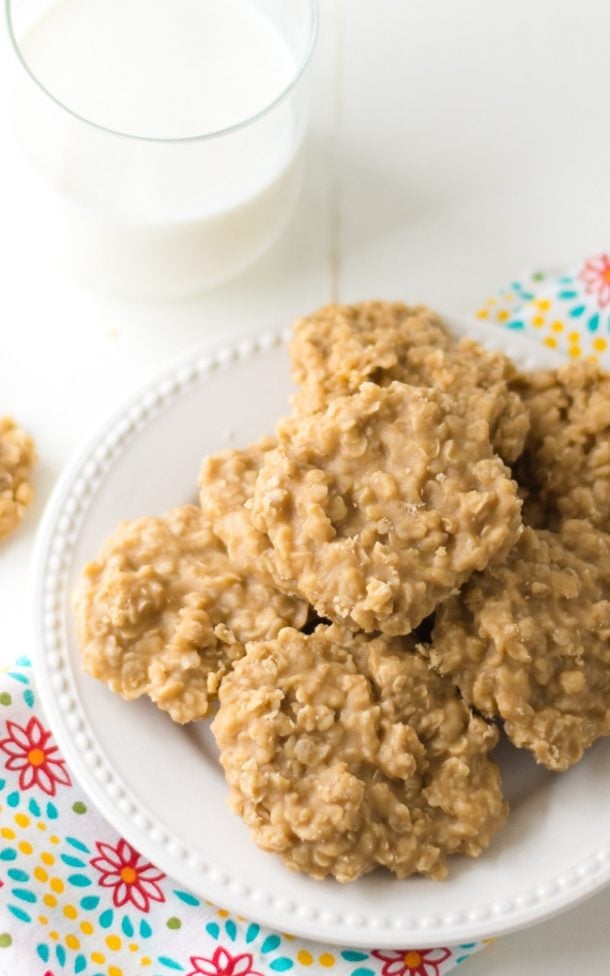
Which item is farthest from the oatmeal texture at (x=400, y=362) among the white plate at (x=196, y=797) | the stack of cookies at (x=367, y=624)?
the white plate at (x=196, y=797)

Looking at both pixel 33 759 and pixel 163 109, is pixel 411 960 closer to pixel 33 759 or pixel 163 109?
pixel 33 759

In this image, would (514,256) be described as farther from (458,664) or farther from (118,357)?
(458,664)

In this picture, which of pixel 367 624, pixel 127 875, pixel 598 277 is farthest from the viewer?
pixel 598 277

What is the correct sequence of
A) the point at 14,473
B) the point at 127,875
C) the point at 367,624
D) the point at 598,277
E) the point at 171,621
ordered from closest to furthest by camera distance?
the point at 367,624 → the point at 171,621 → the point at 127,875 → the point at 14,473 → the point at 598,277

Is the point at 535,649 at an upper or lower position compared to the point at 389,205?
lower

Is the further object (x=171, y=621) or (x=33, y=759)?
(x=33, y=759)

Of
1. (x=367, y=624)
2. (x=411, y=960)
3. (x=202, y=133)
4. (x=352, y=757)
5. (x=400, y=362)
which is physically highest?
(x=202, y=133)

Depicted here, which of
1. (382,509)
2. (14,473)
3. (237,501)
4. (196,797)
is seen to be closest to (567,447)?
(382,509)
